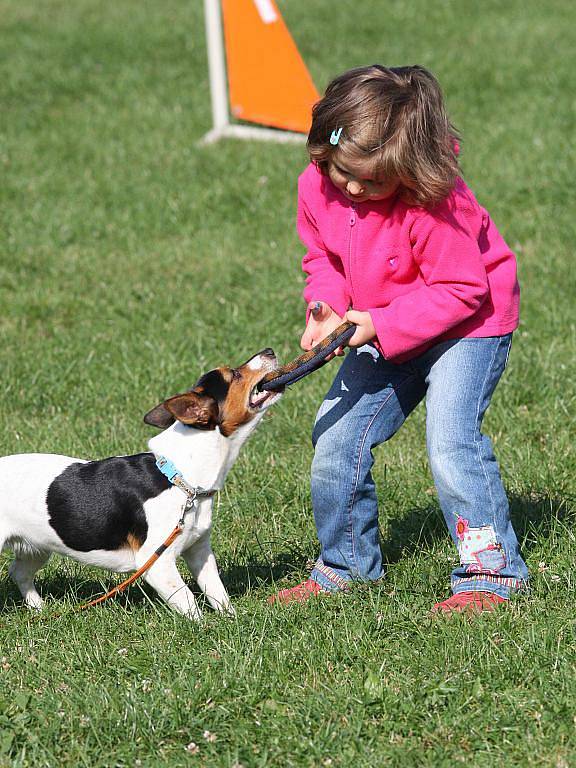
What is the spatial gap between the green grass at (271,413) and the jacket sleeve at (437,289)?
114cm

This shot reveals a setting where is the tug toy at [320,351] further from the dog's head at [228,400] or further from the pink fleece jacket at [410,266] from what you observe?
the dog's head at [228,400]

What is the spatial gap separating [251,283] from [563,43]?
23.5 ft

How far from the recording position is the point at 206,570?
472 cm

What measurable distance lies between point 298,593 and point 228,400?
2.96ft

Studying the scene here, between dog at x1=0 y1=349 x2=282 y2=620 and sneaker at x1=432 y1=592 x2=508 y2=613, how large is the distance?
0.89 meters

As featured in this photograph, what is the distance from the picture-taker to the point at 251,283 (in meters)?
8.54

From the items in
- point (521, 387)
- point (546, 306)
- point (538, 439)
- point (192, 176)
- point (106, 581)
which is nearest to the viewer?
point (106, 581)

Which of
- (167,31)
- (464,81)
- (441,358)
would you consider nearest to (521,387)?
(441,358)

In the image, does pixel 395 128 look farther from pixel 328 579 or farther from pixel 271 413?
pixel 271 413

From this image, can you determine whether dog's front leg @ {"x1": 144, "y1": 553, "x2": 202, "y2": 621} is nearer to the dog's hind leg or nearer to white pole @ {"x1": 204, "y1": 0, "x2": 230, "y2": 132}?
the dog's hind leg

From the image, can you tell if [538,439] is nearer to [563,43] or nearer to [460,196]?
[460,196]

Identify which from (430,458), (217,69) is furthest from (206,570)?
(217,69)

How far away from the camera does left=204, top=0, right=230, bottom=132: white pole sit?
36.6 ft

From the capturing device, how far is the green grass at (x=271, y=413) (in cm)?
371
